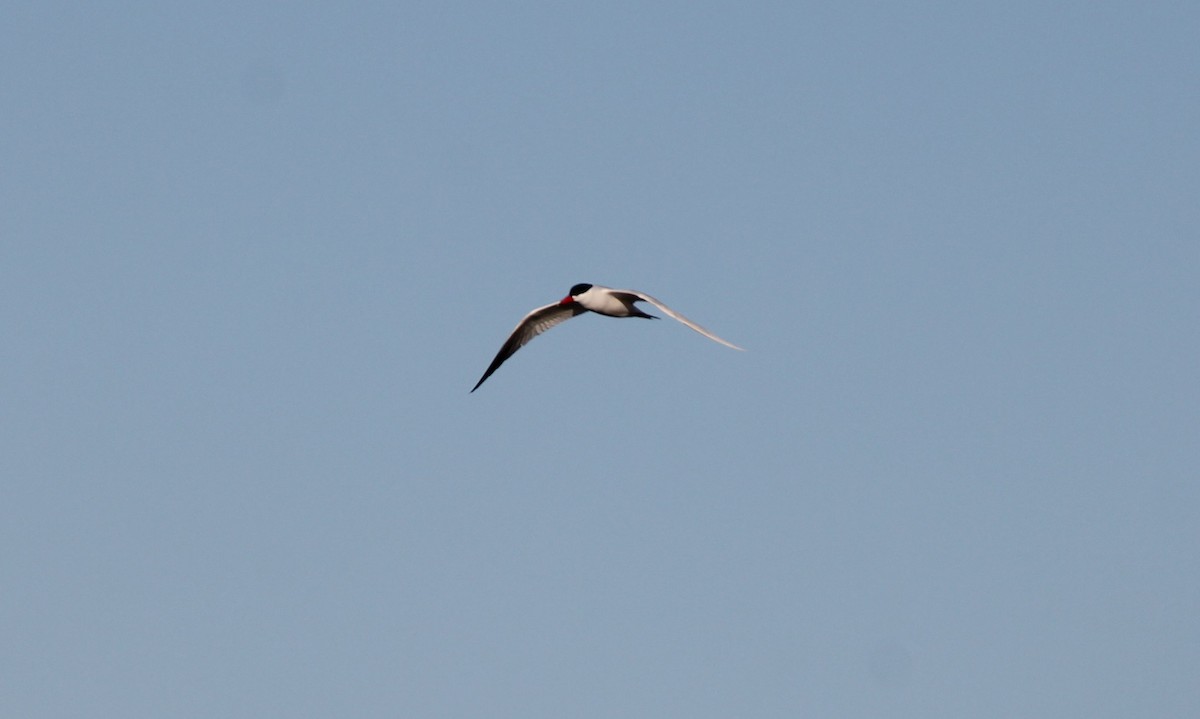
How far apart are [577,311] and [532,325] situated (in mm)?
1862

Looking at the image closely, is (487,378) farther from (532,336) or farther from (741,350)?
(741,350)

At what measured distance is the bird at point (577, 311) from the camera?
42906mm

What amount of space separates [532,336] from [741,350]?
16580 millimetres

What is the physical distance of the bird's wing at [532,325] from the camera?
4753 cm

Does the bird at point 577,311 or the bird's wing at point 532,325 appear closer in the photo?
the bird at point 577,311

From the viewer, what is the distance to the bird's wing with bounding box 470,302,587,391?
4753 cm

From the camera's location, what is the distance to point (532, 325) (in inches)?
1913

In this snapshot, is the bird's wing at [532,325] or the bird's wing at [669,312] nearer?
the bird's wing at [669,312]

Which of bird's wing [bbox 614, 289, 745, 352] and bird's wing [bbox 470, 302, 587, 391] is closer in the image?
bird's wing [bbox 614, 289, 745, 352]

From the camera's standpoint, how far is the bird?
42.9 meters

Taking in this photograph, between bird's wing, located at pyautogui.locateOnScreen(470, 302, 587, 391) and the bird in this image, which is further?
bird's wing, located at pyautogui.locateOnScreen(470, 302, 587, 391)

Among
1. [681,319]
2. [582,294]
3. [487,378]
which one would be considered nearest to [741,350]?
[681,319]

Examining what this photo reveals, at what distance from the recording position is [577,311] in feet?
156

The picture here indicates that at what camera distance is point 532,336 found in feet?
160
